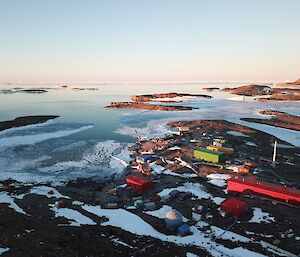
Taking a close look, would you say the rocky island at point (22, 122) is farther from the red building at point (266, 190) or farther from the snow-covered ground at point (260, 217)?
the snow-covered ground at point (260, 217)

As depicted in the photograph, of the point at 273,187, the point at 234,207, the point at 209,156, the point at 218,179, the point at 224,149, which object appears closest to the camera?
the point at 234,207

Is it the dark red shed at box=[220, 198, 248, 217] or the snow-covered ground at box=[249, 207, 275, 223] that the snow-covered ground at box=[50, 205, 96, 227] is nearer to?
the dark red shed at box=[220, 198, 248, 217]

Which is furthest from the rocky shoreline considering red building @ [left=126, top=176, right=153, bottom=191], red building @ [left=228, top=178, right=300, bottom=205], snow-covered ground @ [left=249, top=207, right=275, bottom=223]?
red building @ [left=228, top=178, right=300, bottom=205]

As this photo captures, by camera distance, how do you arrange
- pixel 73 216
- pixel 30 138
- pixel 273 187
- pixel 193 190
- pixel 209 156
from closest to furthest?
pixel 73 216
pixel 273 187
pixel 193 190
pixel 209 156
pixel 30 138

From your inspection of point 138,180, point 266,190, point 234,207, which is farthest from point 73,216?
point 266,190

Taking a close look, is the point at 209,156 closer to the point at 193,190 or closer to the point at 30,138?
the point at 193,190

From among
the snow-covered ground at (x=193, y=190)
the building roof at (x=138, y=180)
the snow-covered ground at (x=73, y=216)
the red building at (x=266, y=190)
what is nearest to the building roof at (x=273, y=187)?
the red building at (x=266, y=190)
